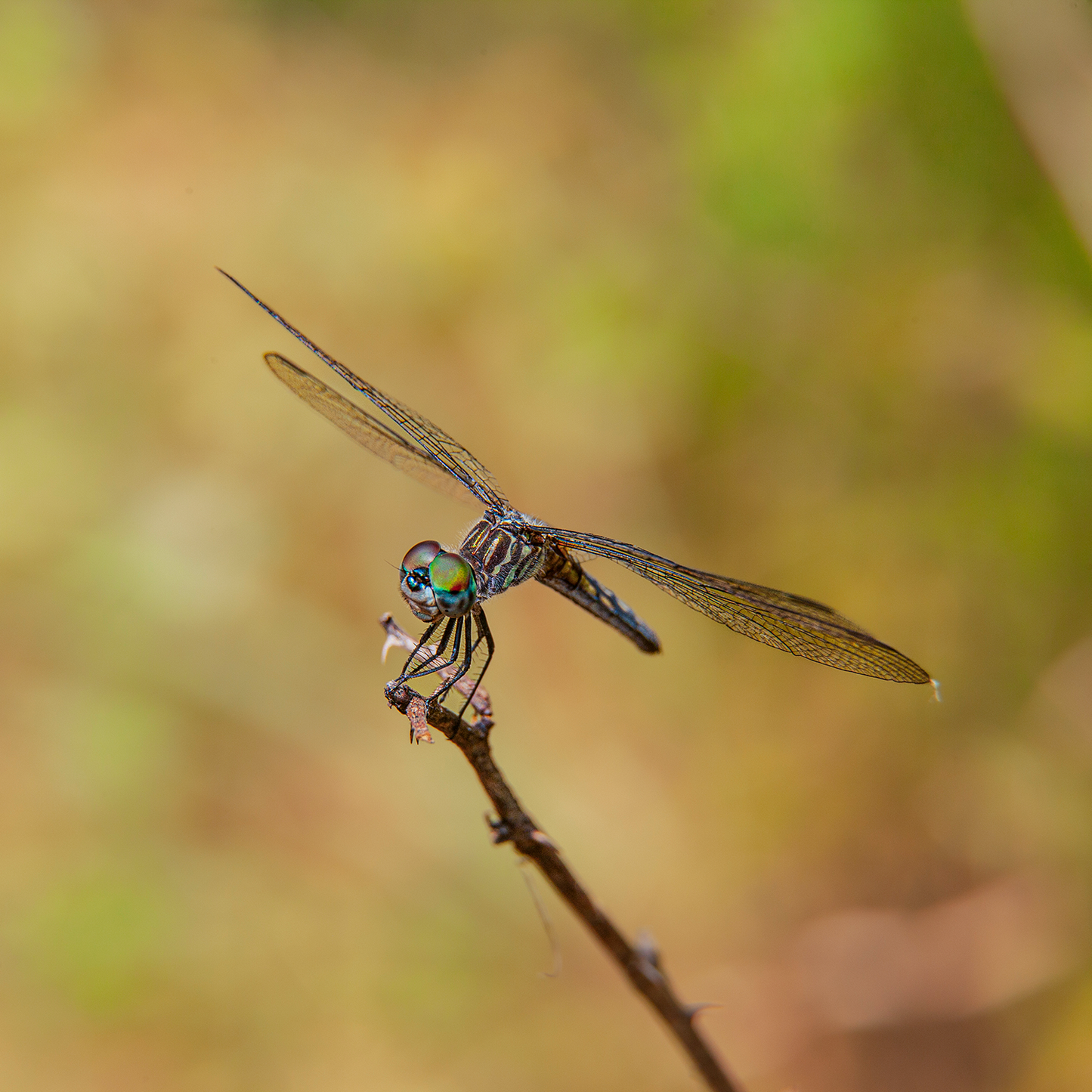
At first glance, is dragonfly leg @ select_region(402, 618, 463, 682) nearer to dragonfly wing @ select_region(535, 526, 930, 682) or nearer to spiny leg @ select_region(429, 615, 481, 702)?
spiny leg @ select_region(429, 615, 481, 702)

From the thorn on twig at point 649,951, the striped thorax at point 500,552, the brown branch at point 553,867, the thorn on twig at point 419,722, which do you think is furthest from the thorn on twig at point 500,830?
the striped thorax at point 500,552

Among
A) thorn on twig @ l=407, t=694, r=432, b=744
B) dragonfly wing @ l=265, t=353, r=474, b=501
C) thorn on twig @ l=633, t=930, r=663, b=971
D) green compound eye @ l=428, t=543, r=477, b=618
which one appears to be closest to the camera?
thorn on twig @ l=407, t=694, r=432, b=744

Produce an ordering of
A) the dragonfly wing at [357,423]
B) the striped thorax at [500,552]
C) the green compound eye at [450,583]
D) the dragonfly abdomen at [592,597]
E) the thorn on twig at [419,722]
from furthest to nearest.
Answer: the dragonfly abdomen at [592,597] < the dragonfly wing at [357,423] < the striped thorax at [500,552] < the green compound eye at [450,583] < the thorn on twig at [419,722]

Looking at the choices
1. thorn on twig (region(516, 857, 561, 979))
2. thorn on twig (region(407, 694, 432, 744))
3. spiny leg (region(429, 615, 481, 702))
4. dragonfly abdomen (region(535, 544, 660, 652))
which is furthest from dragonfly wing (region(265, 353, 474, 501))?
thorn on twig (region(516, 857, 561, 979))

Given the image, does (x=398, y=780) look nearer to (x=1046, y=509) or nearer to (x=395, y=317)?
(x=395, y=317)

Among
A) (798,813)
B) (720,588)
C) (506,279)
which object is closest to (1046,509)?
(798,813)

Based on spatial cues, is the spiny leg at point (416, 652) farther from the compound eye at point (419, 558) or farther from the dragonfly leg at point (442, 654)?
the compound eye at point (419, 558)

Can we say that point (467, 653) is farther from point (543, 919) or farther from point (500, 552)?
point (543, 919)
